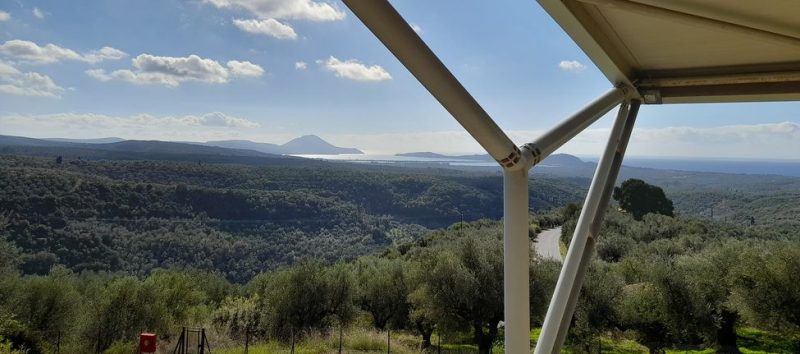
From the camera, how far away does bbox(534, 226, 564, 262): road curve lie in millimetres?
29683

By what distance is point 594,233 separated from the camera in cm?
326

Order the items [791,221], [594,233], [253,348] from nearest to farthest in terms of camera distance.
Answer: [594,233] < [253,348] < [791,221]

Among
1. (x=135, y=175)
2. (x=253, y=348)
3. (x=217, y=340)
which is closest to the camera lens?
(x=253, y=348)

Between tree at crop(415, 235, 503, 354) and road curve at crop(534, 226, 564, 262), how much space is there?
44.6 ft

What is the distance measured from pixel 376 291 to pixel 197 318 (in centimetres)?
638

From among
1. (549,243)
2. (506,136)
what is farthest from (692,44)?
(549,243)

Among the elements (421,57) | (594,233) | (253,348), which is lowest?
(253,348)

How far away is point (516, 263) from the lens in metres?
2.38

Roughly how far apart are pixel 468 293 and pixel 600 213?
36.9 ft

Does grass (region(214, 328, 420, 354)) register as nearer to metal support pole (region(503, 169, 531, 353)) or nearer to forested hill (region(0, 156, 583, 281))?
metal support pole (region(503, 169, 531, 353))

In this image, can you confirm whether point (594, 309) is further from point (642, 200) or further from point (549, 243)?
point (642, 200)

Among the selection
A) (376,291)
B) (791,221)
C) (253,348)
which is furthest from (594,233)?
(791,221)

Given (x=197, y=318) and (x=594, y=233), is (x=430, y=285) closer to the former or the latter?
(x=197, y=318)

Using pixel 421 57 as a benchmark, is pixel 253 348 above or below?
below
